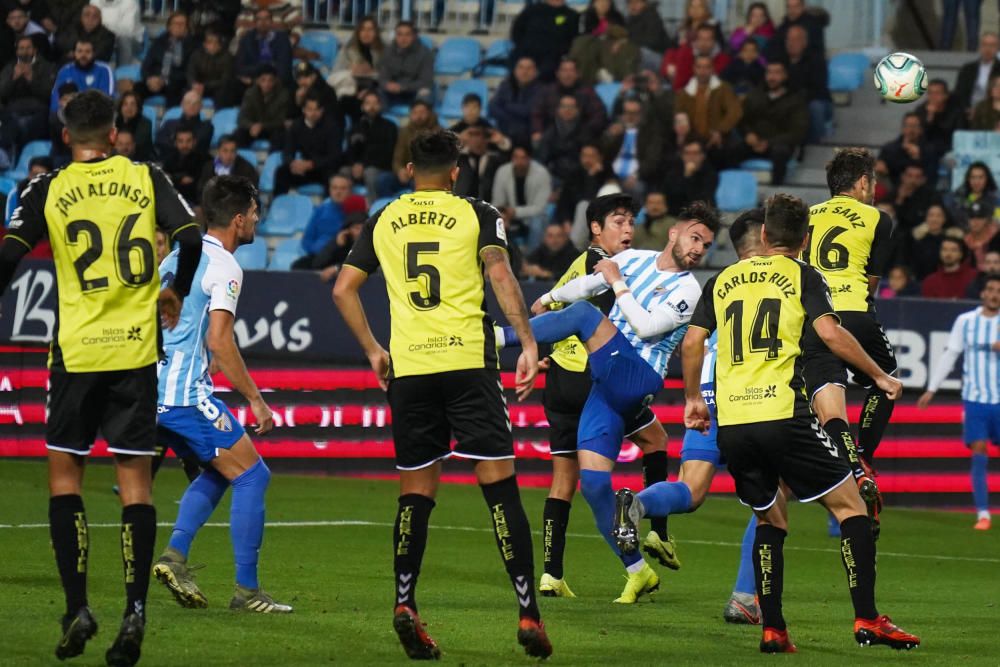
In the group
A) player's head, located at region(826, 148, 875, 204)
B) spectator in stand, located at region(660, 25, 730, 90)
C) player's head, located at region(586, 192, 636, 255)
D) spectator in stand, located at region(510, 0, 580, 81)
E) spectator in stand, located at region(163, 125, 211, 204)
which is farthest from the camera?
spectator in stand, located at region(510, 0, 580, 81)

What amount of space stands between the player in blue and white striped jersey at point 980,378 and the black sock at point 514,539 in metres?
8.96

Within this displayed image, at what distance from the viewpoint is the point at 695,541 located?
13.5 meters

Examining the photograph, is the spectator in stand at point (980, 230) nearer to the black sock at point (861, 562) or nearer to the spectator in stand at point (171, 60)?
the black sock at point (861, 562)

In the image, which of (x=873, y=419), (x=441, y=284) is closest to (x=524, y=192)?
(x=873, y=419)

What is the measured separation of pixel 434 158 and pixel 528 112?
1352 centimetres

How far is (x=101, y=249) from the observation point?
6.97 metres

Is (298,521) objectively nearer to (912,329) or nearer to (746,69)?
(912,329)

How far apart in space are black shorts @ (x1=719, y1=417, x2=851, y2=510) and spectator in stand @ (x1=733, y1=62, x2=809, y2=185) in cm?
1248

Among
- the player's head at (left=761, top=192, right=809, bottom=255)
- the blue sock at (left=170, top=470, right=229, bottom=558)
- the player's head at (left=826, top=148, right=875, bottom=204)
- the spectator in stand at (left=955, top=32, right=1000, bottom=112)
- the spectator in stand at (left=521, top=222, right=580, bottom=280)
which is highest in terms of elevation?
the player's head at (left=761, top=192, right=809, bottom=255)

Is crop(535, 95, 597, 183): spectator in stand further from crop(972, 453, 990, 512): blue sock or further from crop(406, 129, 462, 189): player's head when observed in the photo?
crop(406, 129, 462, 189): player's head

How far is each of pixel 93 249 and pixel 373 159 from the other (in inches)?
544

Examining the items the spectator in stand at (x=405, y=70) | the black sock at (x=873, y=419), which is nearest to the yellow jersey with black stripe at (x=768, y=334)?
the black sock at (x=873, y=419)

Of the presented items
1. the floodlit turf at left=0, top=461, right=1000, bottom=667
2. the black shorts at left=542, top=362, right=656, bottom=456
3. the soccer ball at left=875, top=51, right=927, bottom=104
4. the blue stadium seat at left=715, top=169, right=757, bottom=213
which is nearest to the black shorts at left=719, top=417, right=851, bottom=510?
the floodlit turf at left=0, top=461, right=1000, bottom=667

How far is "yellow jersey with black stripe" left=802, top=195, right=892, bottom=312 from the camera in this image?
10289mm
